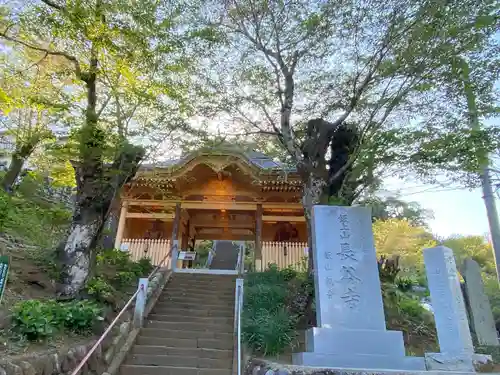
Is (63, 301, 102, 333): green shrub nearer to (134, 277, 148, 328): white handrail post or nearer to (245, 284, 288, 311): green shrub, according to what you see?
(134, 277, 148, 328): white handrail post

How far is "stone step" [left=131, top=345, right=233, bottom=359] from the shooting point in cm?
612

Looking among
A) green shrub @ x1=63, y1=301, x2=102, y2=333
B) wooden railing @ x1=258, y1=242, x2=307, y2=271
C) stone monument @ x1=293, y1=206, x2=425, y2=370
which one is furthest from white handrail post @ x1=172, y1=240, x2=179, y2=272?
stone monument @ x1=293, y1=206, x2=425, y2=370

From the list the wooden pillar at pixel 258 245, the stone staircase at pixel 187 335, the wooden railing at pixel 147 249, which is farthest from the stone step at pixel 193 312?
the wooden railing at pixel 147 249

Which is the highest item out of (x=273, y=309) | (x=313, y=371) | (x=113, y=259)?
(x=113, y=259)

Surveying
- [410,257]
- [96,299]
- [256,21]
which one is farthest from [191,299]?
[410,257]

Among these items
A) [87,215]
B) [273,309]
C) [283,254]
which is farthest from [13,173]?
[283,254]

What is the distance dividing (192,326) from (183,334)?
13.9 inches

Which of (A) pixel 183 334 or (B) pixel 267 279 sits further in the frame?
(B) pixel 267 279

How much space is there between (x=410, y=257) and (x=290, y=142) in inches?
419

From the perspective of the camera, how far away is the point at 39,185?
34.6 feet

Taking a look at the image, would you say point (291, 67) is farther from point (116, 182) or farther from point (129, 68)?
point (116, 182)

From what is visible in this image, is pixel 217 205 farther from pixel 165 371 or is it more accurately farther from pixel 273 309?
pixel 165 371

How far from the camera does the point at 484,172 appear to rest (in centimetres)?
732

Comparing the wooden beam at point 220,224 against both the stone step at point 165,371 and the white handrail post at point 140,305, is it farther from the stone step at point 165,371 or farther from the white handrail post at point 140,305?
the stone step at point 165,371
